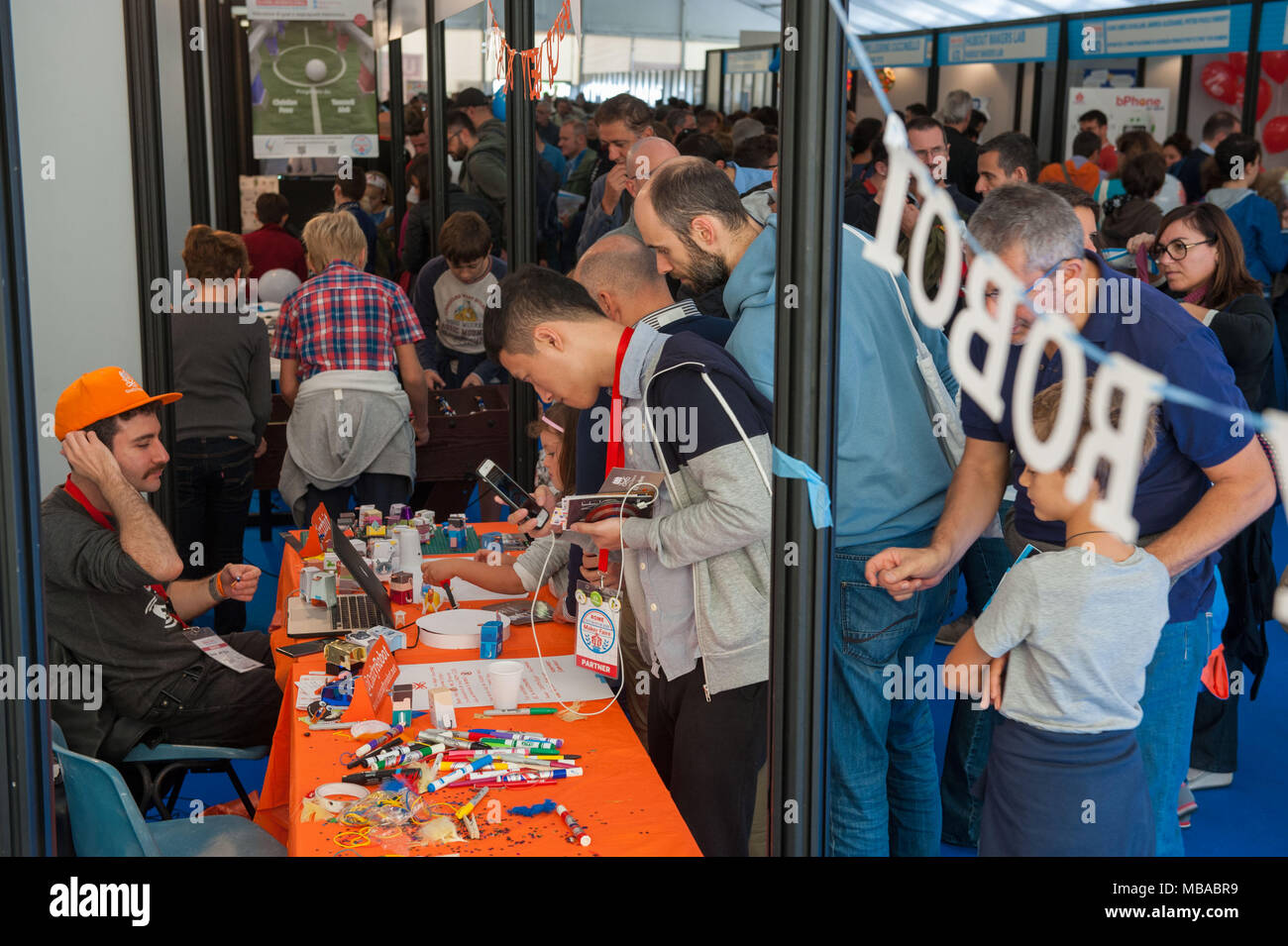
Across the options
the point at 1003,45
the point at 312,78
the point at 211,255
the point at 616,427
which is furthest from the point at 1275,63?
the point at 616,427

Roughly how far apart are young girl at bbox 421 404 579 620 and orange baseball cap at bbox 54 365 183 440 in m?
0.88

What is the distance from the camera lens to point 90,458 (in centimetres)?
296

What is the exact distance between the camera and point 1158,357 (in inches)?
86.0

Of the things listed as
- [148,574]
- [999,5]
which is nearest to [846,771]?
[148,574]

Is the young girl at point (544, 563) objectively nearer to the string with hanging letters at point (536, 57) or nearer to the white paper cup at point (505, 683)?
the white paper cup at point (505, 683)

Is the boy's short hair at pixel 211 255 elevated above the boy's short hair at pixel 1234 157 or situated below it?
below

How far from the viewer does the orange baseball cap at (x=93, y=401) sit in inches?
118

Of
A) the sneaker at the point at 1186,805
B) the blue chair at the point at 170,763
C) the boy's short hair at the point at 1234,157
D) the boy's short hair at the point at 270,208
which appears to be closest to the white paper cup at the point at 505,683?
the blue chair at the point at 170,763

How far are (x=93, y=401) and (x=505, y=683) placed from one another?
1.27m

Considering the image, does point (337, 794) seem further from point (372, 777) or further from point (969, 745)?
point (969, 745)

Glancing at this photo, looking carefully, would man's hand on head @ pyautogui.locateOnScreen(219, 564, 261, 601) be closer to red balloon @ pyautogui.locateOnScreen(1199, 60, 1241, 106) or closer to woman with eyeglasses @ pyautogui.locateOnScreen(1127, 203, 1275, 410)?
woman with eyeglasses @ pyautogui.locateOnScreen(1127, 203, 1275, 410)

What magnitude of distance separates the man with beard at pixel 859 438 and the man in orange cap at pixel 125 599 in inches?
53.2

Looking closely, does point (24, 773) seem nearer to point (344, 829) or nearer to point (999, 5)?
point (344, 829)

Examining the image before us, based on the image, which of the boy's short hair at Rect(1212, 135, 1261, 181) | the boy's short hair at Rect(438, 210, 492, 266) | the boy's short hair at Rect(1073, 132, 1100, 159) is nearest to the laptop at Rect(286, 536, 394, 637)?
the boy's short hair at Rect(438, 210, 492, 266)
